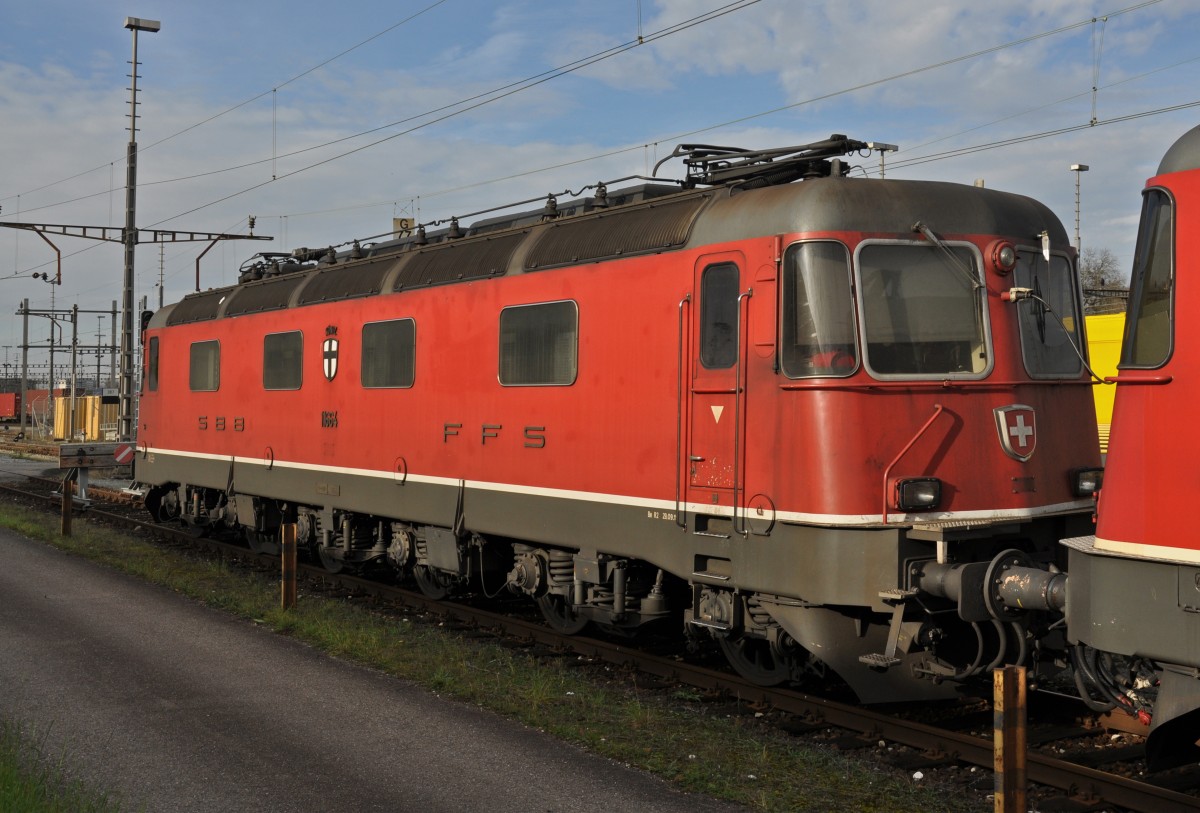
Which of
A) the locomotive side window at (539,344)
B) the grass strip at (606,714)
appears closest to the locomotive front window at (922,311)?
the grass strip at (606,714)

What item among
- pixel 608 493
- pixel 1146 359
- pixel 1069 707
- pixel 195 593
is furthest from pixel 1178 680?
pixel 195 593

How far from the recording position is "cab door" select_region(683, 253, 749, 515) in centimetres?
848

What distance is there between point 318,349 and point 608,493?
604 cm

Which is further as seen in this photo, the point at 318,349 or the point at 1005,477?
the point at 318,349

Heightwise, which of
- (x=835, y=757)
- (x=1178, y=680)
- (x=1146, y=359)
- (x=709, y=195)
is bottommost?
(x=835, y=757)

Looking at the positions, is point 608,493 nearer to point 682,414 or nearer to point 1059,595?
point 682,414

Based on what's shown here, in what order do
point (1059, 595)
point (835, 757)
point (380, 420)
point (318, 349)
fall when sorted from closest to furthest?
point (1059, 595) < point (835, 757) < point (380, 420) < point (318, 349)

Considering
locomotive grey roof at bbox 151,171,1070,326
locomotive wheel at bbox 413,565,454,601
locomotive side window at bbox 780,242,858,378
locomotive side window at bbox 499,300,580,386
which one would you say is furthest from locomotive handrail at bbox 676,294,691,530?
locomotive wheel at bbox 413,565,454,601

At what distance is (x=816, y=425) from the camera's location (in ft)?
25.9

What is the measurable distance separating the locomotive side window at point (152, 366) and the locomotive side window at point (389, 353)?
7.87 metres

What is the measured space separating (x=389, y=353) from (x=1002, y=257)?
708 centimetres

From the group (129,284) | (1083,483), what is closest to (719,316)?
(1083,483)

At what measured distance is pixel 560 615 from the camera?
1127 centimetres

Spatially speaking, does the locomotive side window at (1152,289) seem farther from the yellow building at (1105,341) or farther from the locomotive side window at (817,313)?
the yellow building at (1105,341)
